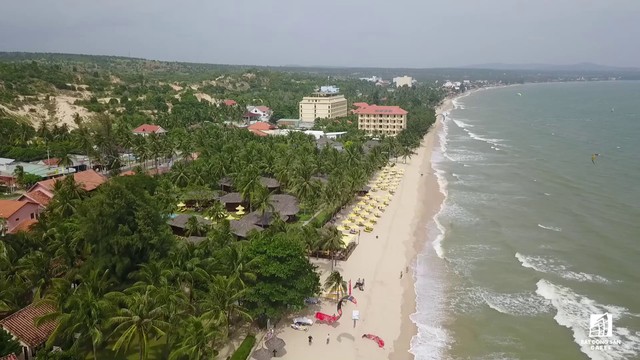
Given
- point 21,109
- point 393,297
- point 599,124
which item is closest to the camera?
point 393,297

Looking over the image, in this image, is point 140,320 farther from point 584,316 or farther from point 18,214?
point 584,316

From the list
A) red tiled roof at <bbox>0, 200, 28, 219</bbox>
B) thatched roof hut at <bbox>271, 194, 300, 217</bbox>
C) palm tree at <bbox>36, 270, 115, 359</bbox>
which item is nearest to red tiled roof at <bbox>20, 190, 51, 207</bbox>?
red tiled roof at <bbox>0, 200, 28, 219</bbox>

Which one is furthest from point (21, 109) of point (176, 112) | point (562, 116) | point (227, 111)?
point (562, 116)

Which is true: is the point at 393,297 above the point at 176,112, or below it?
below

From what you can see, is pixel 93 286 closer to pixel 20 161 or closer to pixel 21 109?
pixel 20 161

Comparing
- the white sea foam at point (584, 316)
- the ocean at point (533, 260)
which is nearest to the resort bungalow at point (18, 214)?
the ocean at point (533, 260)

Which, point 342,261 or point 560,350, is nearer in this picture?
point 560,350
